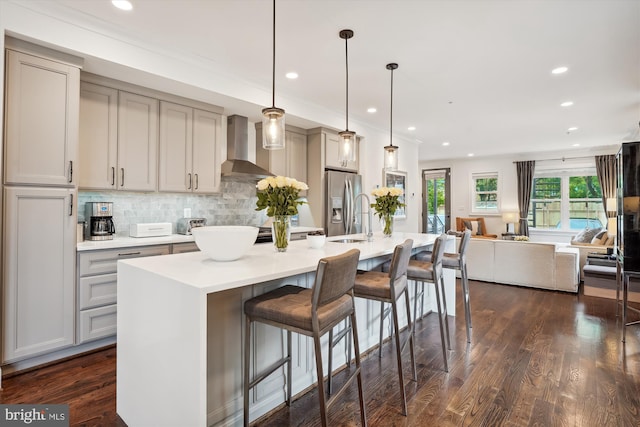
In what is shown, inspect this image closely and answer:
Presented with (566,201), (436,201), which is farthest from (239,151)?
(566,201)

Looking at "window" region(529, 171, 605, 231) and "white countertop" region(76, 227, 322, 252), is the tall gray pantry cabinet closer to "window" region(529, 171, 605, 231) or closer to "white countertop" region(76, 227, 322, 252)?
"white countertop" region(76, 227, 322, 252)

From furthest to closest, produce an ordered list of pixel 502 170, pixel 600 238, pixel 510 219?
pixel 502 170, pixel 510 219, pixel 600 238

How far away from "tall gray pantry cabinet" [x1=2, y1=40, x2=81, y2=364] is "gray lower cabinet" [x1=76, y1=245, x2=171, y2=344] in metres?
0.07

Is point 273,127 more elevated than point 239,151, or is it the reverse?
point 239,151

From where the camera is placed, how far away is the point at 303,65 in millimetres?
3299

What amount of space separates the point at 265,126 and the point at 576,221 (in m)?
8.65

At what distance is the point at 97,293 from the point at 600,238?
779cm

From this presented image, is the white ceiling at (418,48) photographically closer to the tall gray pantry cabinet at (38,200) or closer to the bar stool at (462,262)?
the tall gray pantry cabinet at (38,200)

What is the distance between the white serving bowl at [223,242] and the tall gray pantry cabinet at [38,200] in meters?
1.50

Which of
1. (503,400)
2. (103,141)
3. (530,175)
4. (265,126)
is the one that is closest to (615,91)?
(503,400)

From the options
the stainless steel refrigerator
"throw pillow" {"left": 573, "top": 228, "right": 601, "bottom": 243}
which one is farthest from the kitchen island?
"throw pillow" {"left": 573, "top": 228, "right": 601, "bottom": 243}

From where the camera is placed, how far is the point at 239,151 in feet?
14.2

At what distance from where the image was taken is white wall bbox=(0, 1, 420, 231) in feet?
7.61

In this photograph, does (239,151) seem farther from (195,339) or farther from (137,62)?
(195,339)
